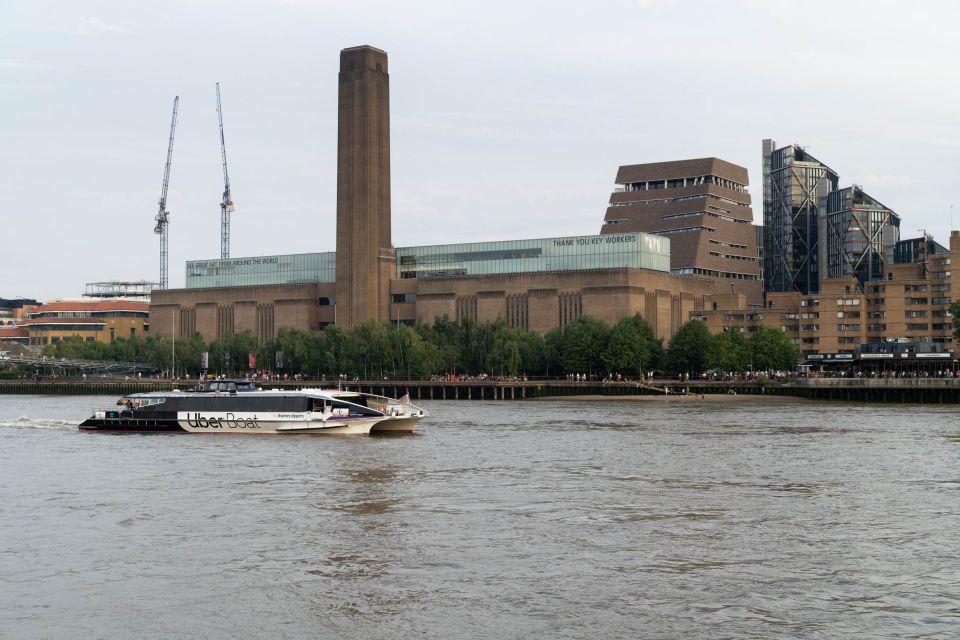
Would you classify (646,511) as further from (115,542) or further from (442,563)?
(115,542)

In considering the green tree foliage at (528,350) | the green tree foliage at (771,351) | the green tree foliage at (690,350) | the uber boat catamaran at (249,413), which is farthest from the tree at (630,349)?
the uber boat catamaran at (249,413)

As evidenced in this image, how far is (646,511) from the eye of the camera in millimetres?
44156

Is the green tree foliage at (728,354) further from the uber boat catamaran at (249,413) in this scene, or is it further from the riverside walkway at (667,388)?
the uber boat catamaran at (249,413)

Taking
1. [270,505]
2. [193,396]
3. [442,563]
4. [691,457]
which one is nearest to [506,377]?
[193,396]

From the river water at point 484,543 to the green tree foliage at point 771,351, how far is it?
4047 inches

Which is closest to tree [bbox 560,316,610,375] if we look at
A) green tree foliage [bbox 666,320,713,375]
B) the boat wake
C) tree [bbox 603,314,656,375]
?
tree [bbox 603,314,656,375]

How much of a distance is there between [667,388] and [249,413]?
84653 millimetres

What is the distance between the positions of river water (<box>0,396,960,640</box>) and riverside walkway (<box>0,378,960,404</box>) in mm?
77194

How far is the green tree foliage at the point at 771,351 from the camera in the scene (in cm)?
17225

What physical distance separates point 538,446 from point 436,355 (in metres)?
111

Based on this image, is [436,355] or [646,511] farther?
[436,355]

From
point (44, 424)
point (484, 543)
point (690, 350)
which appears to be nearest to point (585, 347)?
point (690, 350)

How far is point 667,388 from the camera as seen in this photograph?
15862 cm

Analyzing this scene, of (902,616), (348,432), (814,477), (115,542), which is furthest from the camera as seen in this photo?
(348,432)
